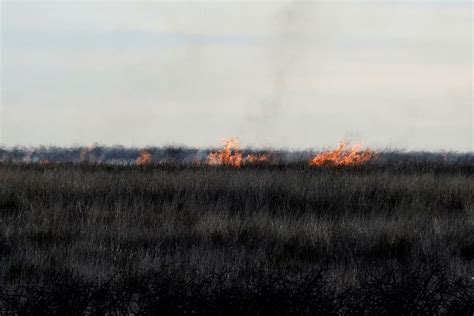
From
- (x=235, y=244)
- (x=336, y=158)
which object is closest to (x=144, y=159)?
(x=336, y=158)

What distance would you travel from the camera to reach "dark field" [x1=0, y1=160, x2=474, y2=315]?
4852mm

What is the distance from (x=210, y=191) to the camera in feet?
46.0

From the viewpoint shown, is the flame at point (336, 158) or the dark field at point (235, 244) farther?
the flame at point (336, 158)

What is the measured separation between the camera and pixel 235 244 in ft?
29.9

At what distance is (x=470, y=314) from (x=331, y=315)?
0.86 m

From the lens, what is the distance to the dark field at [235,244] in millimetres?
4852

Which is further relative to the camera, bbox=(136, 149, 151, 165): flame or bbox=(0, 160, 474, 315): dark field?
bbox=(136, 149, 151, 165): flame

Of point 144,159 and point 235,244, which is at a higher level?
point 144,159

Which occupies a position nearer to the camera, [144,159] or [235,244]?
[235,244]

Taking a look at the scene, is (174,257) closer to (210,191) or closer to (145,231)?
(145,231)

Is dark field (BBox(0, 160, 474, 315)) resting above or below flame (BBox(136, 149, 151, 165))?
below

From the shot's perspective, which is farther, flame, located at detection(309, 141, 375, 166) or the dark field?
flame, located at detection(309, 141, 375, 166)

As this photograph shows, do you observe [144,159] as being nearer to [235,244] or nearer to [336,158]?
[336,158]

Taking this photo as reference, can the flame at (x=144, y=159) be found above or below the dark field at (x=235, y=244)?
above
